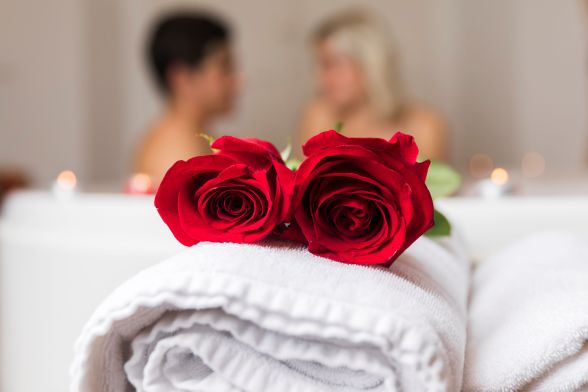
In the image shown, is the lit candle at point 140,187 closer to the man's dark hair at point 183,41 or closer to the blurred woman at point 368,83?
the man's dark hair at point 183,41

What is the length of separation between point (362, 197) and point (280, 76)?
3309mm

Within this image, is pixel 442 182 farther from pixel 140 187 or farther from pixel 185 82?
pixel 185 82

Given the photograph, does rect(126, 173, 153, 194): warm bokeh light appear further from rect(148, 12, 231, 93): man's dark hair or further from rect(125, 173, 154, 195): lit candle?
rect(148, 12, 231, 93): man's dark hair

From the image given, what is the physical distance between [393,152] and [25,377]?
2.09 feet

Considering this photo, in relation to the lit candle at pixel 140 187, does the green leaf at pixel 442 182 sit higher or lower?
higher

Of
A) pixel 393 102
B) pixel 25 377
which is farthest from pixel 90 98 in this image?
pixel 25 377

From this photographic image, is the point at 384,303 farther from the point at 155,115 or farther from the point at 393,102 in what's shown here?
the point at 155,115

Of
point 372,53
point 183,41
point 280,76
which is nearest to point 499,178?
point 183,41

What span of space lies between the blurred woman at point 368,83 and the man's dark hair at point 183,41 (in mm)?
461

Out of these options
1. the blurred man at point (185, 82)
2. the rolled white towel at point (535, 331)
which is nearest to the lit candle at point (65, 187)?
the rolled white towel at point (535, 331)

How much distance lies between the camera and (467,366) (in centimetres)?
45

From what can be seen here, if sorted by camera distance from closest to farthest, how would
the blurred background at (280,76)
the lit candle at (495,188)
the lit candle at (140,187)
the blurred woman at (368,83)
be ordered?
the lit candle at (495,188) < the lit candle at (140,187) < the blurred woman at (368,83) < the blurred background at (280,76)

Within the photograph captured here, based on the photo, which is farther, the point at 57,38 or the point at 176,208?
the point at 57,38

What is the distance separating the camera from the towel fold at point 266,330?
1.21 ft
